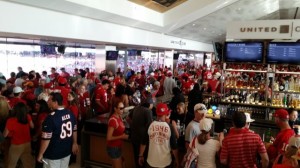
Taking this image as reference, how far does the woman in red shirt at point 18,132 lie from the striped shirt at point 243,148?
2904mm

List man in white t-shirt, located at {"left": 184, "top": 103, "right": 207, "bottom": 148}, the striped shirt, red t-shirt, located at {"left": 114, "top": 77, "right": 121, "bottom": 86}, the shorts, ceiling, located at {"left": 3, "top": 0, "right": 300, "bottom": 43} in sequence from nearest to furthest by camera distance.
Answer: the striped shirt
man in white t-shirt, located at {"left": 184, "top": 103, "right": 207, "bottom": 148}
the shorts
ceiling, located at {"left": 3, "top": 0, "right": 300, "bottom": 43}
red t-shirt, located at {"left": 114, "top": 77, "right": 121, "bottom": 86}

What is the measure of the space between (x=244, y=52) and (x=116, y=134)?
13.0 feet

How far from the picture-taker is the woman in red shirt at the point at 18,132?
417 centimetres

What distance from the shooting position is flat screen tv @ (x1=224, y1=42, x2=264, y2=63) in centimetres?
648

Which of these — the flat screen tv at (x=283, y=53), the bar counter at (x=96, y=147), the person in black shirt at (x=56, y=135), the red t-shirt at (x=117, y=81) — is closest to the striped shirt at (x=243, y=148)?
the person in black shirt at (x=56, y=135)

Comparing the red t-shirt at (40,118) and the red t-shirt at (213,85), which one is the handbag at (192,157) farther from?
the red t-shirt at (213,85)

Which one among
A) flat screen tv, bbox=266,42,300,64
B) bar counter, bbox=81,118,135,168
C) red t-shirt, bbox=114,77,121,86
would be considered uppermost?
flat screen tv, bbox=266,42,300,64

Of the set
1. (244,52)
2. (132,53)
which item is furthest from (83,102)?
(132,53)

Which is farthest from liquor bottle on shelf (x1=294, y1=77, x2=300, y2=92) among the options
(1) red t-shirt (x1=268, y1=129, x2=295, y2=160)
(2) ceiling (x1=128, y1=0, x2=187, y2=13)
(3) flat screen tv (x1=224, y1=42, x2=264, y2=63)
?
(2) ceiling (x1=128, y1=0, x2=187, y2=13)

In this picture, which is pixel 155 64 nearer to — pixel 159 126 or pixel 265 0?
pixel 265 0

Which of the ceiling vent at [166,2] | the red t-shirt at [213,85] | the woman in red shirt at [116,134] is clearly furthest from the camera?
the ceiling vent at [166,2]

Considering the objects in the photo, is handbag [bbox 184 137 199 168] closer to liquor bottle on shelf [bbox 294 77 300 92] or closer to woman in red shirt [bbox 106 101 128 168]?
woman in red shirt [bbox 106 101 128 168]

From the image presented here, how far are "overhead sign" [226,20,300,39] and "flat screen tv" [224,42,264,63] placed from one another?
27 cm

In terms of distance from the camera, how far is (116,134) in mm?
4109
